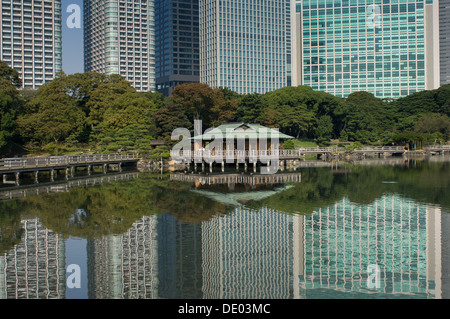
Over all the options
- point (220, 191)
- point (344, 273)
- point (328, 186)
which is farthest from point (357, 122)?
point (344, 273)

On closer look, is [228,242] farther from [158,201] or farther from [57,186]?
[57,186]

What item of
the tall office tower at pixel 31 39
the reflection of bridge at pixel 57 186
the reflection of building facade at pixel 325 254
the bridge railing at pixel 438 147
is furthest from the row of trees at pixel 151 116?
the tall office tower at pixel 31 39

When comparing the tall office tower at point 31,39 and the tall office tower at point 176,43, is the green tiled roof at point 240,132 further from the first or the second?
the tall office tower at point 176,43

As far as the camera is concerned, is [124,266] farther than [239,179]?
No

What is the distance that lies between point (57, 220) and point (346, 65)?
117 meters

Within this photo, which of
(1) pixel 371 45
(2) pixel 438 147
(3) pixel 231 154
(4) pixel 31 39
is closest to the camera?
(3) pixel 231 154

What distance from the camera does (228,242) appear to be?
20547mm

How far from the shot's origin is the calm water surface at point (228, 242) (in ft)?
50.6

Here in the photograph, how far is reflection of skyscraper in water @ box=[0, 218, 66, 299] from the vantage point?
592 inches

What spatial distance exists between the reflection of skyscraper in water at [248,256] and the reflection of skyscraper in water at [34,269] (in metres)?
5.01

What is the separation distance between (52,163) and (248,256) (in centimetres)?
3204

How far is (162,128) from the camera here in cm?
6131

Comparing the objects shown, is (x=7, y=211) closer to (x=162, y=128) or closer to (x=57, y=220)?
Answer: (x=57, y=220)

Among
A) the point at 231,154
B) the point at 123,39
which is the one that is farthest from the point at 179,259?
the point at 123,39
